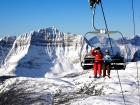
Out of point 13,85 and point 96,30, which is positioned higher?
point 96,30

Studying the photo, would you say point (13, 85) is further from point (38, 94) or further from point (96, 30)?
point (96, 30)

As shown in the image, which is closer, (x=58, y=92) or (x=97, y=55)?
(x=97, y=55)

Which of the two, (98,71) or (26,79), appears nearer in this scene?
(98,71)

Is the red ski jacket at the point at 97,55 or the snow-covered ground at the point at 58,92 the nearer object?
the red ski jacket at the point at 97,55

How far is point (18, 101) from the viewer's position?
269 feet

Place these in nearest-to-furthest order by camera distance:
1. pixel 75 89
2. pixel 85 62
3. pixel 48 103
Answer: pixel 85 62, pixel 48 103, pixel 75 89

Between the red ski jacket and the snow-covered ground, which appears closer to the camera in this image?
the red ski jacket

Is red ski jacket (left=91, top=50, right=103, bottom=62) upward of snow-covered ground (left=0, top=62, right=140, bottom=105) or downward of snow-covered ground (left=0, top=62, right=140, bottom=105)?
upward

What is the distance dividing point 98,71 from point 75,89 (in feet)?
184

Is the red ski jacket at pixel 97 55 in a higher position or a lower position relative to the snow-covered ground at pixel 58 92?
higher

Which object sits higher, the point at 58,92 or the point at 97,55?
the point at 97,55

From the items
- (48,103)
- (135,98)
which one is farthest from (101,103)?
(48,103)

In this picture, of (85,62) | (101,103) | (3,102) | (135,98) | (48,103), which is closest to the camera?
(85,62)

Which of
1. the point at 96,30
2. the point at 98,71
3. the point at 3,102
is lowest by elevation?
the point at 3,102
